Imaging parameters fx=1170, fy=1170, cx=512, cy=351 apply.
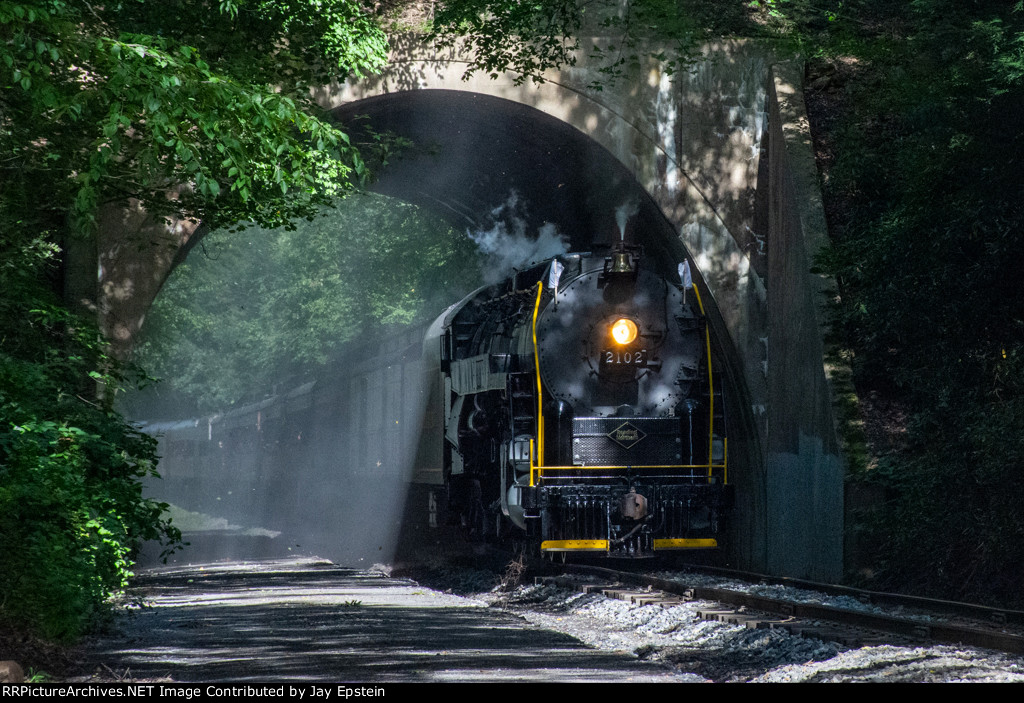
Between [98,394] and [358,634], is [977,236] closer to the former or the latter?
[358,634]

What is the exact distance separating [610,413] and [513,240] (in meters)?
10.7

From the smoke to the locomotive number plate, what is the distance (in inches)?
298

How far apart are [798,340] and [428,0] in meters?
8.19

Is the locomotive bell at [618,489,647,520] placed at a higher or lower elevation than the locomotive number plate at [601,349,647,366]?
lower

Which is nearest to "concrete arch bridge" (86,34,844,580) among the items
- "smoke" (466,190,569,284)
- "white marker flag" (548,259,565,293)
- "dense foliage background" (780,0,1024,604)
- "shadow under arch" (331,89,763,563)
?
"shadow under arch" (331,89,763,563)

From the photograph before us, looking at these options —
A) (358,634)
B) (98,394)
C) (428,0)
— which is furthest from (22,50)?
(428,0)

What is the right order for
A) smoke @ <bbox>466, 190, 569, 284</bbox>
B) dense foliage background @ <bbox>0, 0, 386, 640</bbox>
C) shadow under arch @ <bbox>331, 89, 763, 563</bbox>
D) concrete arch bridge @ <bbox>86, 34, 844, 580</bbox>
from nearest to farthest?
dense foliage background @ <bbox>0, 0, 386, 640</bbox>
concrete arch bridge @ <bbox>86, 34, 844, 580</bbox>
shadow under arch @ <bbox>331, 89, 763, 563</bbox>
smoke @ <bbox>466, 190, 569, 284</bbox>

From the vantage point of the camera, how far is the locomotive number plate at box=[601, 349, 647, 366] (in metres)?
13.5

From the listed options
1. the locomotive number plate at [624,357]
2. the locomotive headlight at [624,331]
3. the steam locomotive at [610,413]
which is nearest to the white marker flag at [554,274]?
the steam locomotive at [610,413]

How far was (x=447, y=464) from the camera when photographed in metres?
16.4

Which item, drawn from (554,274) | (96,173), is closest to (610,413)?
(554,274)

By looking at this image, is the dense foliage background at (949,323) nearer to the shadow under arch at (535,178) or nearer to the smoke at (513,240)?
the shadow under arch at (535,178)

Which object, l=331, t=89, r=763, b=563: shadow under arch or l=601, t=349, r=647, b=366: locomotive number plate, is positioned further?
l=331, t=89, r=763, b=563: shadow under arch

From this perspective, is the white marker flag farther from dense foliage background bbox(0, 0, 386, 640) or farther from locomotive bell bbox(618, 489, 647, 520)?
dense foliage background bbox(0, 0, 386, 640)
